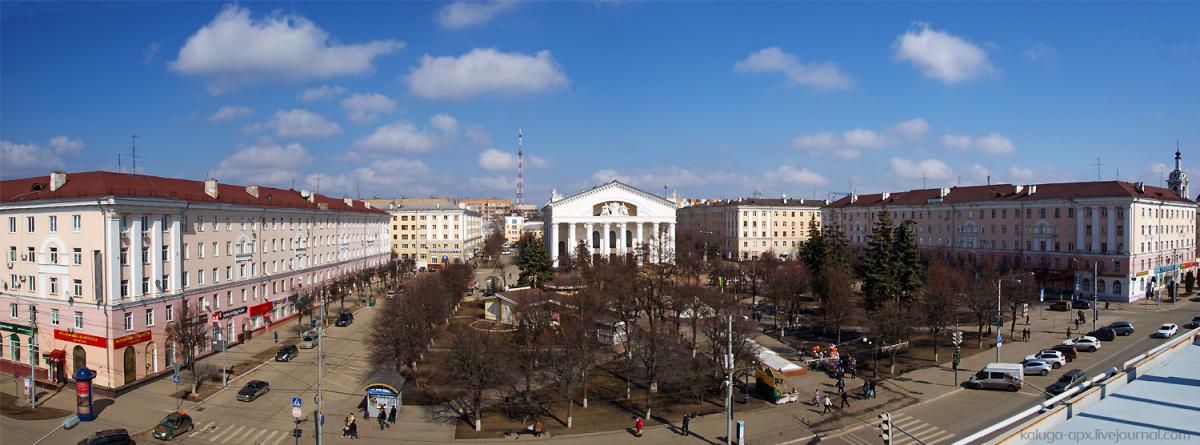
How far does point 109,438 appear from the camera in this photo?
960 inches

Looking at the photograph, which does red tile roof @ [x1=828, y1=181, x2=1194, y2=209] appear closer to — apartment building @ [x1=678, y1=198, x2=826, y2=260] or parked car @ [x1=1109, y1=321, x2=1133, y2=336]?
apartment building @ [x1=678, y1=198, x2=826, y2=260]

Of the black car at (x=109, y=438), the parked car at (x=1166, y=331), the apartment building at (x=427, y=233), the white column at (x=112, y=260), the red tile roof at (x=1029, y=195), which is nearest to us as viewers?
the black car at (x=109, y=438)

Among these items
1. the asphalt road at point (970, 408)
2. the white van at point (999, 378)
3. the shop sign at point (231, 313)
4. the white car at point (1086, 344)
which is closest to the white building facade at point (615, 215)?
the shop sign at point (231, 313)

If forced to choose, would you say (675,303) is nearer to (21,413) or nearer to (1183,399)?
(1183,399)

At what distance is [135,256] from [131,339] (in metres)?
4.51

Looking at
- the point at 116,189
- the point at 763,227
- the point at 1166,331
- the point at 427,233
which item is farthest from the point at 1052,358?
the point at 427,233

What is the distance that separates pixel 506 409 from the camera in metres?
29.3

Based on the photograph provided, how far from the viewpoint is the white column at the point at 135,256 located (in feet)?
115

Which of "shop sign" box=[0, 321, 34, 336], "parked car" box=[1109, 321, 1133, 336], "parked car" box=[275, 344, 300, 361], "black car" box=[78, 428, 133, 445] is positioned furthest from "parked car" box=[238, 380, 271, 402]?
"parked car" box=[1109, 321, 1133, 336]

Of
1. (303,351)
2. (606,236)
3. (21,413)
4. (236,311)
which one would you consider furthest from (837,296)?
(606,236)

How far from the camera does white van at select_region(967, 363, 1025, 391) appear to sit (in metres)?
31.2

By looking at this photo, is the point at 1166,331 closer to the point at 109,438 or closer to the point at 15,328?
the point at 109,438

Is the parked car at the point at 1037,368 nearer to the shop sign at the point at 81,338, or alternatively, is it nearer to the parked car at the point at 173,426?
the parked car at the point at 173,426

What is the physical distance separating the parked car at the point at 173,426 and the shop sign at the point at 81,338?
9.29 metres
